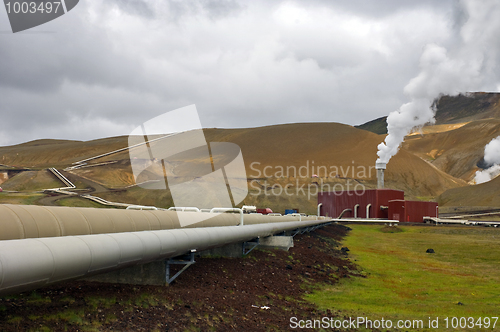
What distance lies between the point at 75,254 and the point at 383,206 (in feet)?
192

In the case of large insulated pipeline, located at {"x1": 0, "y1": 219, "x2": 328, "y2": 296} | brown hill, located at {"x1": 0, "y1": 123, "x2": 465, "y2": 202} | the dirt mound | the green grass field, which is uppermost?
brown hill, located at {"x1": 0, "y1": 123, "x2": 465, "y2": 202}

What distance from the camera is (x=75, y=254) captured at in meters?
6.75

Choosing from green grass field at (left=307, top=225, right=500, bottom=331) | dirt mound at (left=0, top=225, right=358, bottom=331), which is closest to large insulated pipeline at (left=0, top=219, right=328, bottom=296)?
dirt mound at (left=0, top=225, right=358, bottom=331)

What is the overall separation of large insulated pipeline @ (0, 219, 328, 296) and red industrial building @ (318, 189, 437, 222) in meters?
52.6

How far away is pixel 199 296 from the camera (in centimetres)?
1038

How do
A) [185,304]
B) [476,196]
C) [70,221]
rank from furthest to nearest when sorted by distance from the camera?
[476,196]
[185,304]
[70,221]

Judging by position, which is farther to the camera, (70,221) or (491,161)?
(491,161)

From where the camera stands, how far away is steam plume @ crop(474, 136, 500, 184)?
16825cm

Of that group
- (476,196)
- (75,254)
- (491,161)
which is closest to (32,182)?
(75,254)

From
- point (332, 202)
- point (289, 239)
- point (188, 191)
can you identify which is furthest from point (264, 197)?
point (289, 239)

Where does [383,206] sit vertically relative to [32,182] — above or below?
below

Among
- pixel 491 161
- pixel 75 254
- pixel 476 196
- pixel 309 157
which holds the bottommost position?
pixel 476 196

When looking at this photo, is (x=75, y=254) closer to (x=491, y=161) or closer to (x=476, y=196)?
(x=476, y=196)

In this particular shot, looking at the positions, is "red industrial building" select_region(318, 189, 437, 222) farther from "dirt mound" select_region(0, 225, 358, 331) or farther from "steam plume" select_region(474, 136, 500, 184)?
"steam plume" select_region(474, 136, 500, 184)
